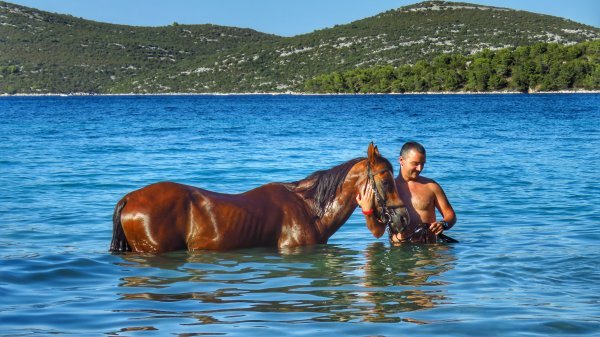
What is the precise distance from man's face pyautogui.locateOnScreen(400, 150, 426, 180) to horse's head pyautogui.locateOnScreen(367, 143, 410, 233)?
70cm

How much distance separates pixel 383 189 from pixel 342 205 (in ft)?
1.97

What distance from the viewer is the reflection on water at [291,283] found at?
607 centimetres

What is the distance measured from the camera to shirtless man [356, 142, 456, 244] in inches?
344

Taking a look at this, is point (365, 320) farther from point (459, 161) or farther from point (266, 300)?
point (459, 161)

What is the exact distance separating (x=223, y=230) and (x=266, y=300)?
1.76m

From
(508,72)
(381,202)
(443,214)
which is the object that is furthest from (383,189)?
(508,72)

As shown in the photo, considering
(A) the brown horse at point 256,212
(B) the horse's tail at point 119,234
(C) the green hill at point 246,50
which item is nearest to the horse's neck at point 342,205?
(A) the brown horse at point 256,212

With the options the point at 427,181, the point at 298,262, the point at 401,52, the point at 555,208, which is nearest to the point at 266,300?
the point at 298,262

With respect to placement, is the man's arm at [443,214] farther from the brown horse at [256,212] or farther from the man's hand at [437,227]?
the brown horse at [256,212]

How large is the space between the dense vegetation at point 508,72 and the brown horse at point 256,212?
100 m

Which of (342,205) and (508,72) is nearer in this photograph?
(342,205)

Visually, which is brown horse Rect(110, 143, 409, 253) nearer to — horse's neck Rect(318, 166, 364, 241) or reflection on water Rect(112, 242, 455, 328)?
horse's neck Rect(318, 166, 364, 241)

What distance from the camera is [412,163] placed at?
8.73m

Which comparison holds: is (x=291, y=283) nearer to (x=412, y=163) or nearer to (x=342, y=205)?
(x=342, y=205)
